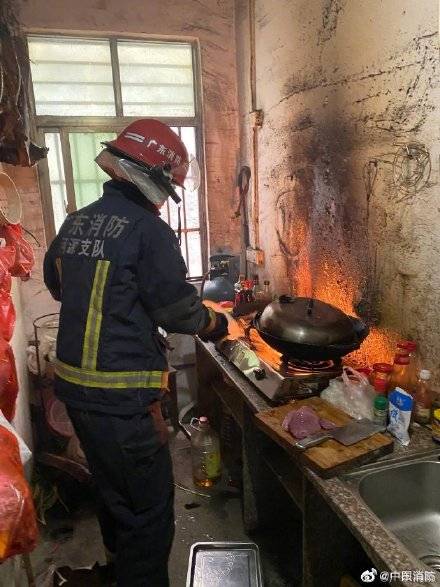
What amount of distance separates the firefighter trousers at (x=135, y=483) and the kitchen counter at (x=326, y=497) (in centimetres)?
56

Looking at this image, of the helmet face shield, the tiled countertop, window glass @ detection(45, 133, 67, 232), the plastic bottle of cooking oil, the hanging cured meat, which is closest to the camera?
the tiled countertop

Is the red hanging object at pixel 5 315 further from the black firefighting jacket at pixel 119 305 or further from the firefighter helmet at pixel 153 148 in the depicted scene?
the firefighter helmet at pixel 153 148

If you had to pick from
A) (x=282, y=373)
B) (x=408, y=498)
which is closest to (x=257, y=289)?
(x=282, y=373)

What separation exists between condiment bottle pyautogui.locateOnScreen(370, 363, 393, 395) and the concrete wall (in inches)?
7.4

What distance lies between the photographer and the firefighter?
1.79 metres

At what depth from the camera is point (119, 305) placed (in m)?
1.78

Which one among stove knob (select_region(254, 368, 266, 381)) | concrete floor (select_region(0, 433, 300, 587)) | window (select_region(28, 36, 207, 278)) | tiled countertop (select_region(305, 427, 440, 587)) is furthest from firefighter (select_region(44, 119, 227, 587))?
window (select_region(28, 36, 207, 278))

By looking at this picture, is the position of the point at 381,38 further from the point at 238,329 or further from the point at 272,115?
the point at 238,329

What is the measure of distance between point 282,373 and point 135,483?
2.85 ft

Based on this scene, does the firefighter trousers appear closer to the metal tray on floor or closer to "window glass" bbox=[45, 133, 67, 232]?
the metal tray on floor

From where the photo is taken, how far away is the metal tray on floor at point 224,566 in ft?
5.77

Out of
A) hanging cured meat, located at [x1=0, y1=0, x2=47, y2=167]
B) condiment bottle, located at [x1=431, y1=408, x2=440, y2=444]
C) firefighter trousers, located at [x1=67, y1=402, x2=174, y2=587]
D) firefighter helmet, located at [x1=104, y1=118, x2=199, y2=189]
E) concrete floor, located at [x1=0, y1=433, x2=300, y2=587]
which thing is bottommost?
concrete floor, located at [x1=0, y1=433, x2=300, y2=587]

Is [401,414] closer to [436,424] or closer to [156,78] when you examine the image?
[436,424]

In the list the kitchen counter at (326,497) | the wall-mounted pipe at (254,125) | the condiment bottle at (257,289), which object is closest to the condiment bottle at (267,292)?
the condiment bottle at (257,289)
